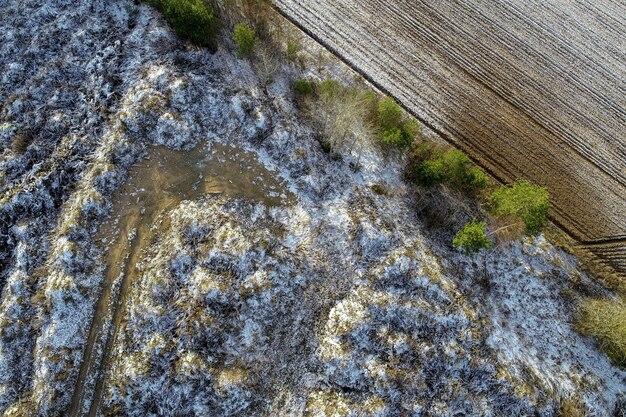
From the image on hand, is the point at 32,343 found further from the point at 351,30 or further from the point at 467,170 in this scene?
the point at 351,30

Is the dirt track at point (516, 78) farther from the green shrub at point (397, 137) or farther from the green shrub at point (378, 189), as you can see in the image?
the green shrub at point (378, 189)

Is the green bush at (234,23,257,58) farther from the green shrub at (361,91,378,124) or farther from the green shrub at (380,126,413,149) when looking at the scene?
the green shrub at (380,126,413,149)

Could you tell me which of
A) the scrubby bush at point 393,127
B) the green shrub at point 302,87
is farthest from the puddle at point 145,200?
the scrubby bush at point 393,127

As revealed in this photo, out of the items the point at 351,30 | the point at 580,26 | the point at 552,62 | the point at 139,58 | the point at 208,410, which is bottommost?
the point at 208,410

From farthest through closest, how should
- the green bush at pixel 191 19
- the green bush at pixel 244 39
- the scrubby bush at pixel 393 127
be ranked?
the green bush at pixel 244 39 → the green bush at pixel 191 19 → the scrubby bush at pixel 393 127

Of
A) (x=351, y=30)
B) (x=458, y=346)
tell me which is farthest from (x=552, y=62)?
(x=458, y=346)

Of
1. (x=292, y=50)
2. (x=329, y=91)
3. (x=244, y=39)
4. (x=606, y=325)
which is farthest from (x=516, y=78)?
(x=244, y=39)
